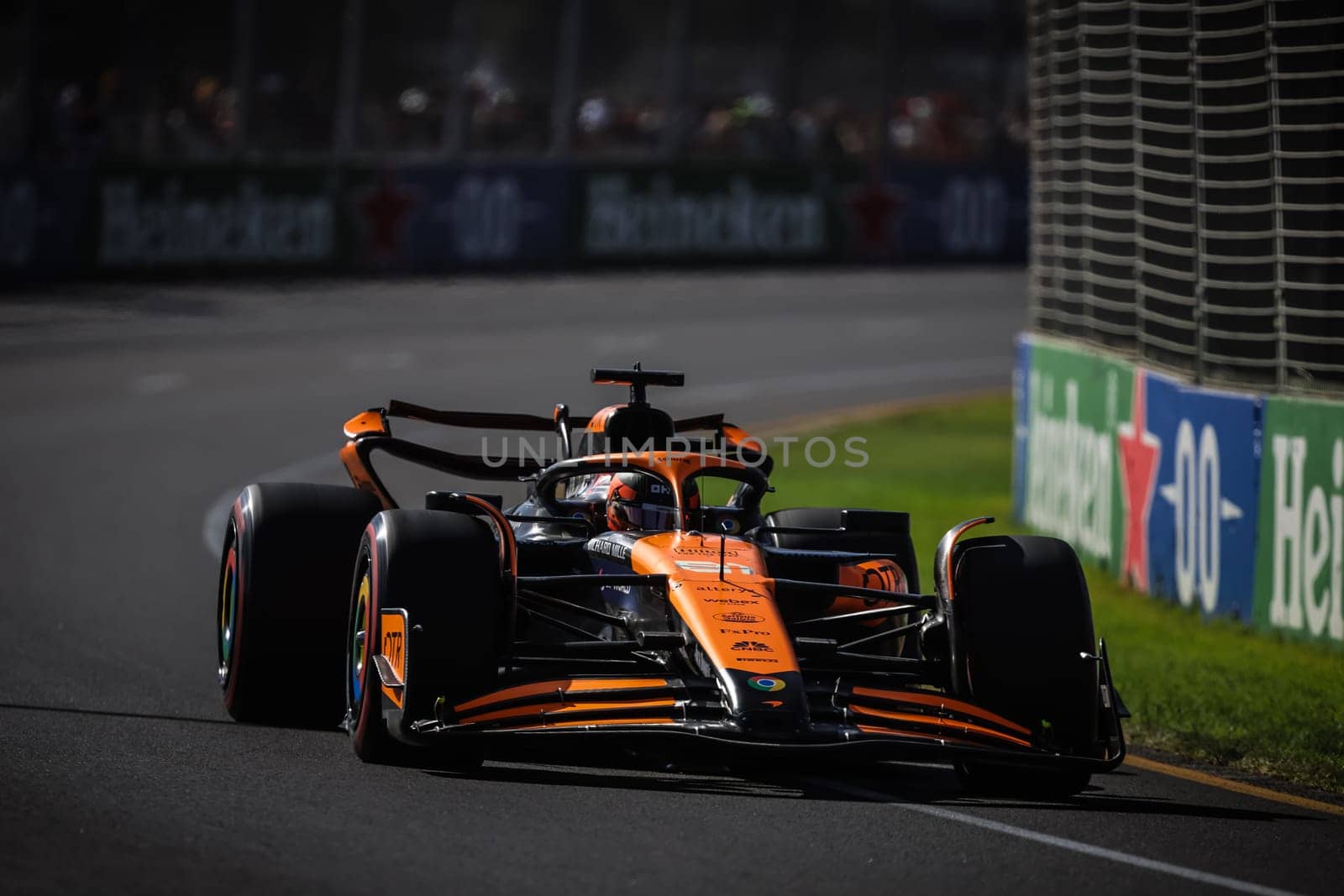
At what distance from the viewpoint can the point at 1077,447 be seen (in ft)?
47.2

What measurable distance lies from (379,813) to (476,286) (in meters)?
26.6

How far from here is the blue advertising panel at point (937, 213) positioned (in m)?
37.1

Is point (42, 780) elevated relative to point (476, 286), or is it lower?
lower

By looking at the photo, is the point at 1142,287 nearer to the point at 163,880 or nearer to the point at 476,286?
the point at 163,880

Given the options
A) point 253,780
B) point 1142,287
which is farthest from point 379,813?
point 1142,287

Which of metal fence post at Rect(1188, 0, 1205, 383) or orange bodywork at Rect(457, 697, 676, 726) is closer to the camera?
orange bodywork at Rect(457, 697, 676, 726)

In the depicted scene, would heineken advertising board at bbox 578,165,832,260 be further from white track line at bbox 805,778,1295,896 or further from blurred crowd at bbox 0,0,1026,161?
white track line at bbox 805,778,1295,896

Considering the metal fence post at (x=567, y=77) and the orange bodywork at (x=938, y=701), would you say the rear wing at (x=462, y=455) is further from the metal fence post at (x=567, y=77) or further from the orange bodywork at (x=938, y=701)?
the metal fence post at (x=567, y=77)

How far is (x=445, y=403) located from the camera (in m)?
22.5

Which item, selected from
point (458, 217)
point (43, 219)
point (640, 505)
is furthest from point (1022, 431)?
point (458, 217)

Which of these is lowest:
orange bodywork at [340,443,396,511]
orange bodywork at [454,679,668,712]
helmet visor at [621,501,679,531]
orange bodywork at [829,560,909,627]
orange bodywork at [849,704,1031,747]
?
orange bodywork at [849,704,1031,747]

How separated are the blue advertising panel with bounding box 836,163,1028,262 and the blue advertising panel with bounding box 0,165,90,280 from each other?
13149 millimetres

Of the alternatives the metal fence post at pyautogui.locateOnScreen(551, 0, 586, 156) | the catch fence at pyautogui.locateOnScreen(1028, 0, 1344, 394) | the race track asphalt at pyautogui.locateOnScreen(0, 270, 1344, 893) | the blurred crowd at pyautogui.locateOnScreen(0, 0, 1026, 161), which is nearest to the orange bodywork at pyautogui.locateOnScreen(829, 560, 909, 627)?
the race track asphalt at pyautogui.locateOnScreen(0, 270, 1344, 893)

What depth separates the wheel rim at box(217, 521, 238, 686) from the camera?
8906mm
